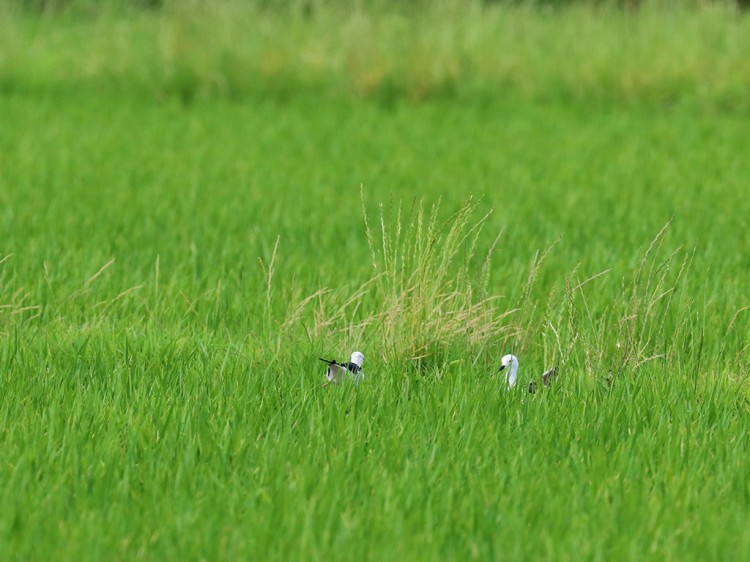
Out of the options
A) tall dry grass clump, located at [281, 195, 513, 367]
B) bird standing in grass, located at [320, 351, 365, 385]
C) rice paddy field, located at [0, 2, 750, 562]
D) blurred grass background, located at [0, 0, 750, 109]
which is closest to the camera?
rice paddy field, located at [0, 2, 750, 562]

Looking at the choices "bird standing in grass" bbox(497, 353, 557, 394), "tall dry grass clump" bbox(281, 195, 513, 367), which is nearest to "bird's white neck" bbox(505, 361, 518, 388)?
"bird standing in grass" bbox(497, 353, 557, 394)

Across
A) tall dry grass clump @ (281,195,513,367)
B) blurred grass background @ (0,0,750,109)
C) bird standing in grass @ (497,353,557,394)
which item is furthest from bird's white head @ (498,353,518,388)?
blurred grass background @ (0,0,750,109)

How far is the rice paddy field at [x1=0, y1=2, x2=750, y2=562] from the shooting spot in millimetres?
3127

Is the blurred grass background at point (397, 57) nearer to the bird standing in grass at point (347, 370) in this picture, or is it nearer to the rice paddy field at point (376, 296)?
the rice paddy field at point (376, 296)

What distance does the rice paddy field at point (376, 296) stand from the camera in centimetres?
313

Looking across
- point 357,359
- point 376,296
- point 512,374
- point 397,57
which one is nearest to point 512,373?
point 512,374

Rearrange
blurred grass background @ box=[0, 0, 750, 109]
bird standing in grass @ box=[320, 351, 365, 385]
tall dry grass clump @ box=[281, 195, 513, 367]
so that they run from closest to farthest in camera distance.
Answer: bird standing in grass @ box=[320, 351, 365, 385] < tall dry grass clump @ box=[281, 195, 513, 367] < blurred grass background @ box=[0, 0, 750, 109]

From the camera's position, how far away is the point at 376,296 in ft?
16.3

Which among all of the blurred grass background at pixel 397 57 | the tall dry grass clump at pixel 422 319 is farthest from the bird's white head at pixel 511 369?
the blurred grass background at pixel 397 57

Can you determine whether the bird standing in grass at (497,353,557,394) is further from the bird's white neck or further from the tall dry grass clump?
the tall dry grass clump

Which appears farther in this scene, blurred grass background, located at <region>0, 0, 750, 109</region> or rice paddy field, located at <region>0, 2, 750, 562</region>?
blurred grass background, located at <region>0, 0, 750, 109</region>

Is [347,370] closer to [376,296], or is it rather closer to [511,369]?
[511,369]

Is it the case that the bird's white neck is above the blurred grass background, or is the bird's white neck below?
above

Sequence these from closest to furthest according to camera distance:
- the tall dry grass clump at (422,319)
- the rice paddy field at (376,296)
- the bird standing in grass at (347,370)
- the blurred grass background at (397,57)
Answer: the rice paddy field at (376,296)
the bird standing in grass at (347,370)
the tall dry grass clump at (422,319)
the blurred grass background at (397,57)
